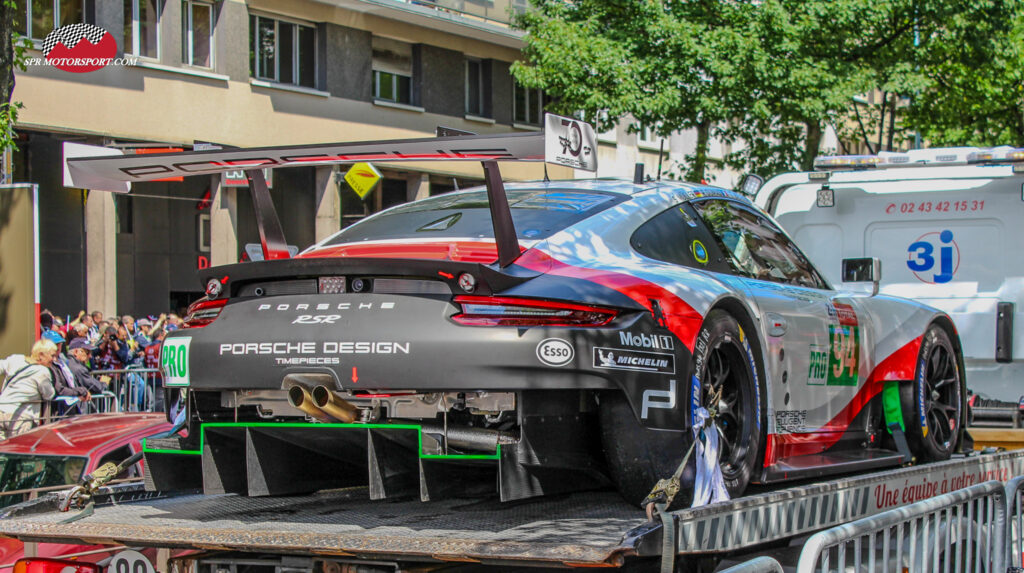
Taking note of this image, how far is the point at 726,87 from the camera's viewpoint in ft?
63.9

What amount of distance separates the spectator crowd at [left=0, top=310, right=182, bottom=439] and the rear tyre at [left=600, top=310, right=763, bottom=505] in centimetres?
743

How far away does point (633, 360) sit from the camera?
4.14 metres

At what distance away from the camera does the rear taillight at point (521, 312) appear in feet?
13.4

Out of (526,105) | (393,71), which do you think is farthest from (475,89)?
(393,71)

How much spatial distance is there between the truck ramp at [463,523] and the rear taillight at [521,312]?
673mm

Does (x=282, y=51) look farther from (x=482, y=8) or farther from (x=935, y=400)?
(x=935, y=400)

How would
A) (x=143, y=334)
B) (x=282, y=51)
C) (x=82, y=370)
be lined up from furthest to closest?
(x=282, y=51)
(x=143, y=334)
(x=82, y=370)

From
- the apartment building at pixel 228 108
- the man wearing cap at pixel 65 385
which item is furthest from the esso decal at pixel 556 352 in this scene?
the apartment building at pixel 228 108

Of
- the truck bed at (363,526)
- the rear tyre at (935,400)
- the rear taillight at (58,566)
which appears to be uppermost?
the rear tyre at (935,400)

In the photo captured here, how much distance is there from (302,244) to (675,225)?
1992 centimetres

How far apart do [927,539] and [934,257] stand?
4.43 m

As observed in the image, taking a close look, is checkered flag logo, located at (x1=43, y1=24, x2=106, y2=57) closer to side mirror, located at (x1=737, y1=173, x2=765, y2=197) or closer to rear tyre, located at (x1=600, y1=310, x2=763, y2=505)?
side mirror, located at (x1=737, y1=173, x2=765, y2=197)

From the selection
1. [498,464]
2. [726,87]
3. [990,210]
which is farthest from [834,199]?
[726,87]

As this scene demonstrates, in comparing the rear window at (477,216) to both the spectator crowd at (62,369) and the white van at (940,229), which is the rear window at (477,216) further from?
the spectator crowd at (62,369)
